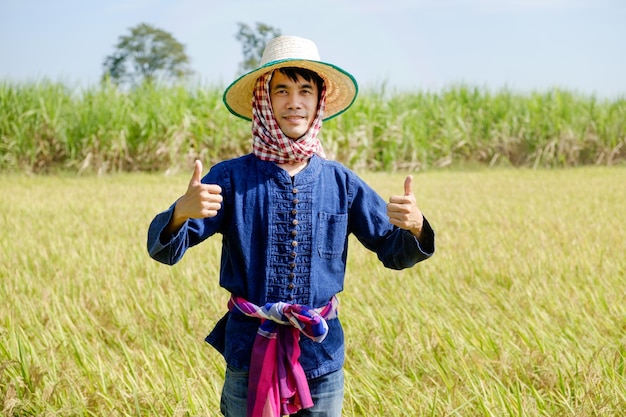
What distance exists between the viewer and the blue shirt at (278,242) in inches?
77.9

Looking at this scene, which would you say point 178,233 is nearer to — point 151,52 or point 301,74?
point 301,74

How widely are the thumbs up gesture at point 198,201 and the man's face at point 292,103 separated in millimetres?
268

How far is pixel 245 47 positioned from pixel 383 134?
2851 centimetres

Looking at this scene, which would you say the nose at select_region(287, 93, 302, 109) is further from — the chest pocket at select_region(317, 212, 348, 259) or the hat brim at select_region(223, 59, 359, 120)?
the chest pocket at select_region(317, 212, 348, 259)

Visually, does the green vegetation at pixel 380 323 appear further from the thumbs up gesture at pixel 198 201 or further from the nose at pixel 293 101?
the nose at pixel 293 101

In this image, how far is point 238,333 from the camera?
200 cm

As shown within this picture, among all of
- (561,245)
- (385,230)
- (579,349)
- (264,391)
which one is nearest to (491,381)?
(579,349)

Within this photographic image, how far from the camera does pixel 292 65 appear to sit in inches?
80.6

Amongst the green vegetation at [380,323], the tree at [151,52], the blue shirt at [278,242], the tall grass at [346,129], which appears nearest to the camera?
the blue shirt at [278,242]

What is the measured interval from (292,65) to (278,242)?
46cm

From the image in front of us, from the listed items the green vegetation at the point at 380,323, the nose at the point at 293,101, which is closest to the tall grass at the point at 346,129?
the green vegetation at the point at 380,323

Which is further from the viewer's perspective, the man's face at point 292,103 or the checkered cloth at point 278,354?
the man's face at point 292,103

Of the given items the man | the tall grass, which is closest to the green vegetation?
the man

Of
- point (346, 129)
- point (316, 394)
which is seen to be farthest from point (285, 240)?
point (346, 129)
